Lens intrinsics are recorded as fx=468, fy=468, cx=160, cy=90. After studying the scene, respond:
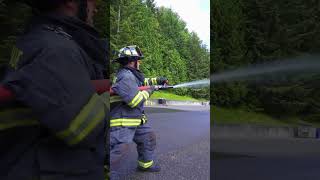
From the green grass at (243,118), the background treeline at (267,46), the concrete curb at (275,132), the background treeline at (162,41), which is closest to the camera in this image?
the background treeline at (162,41)

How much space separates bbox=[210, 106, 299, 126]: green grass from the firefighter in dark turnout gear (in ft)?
3.30

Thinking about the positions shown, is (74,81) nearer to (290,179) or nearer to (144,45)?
(144,45)

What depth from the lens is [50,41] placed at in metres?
0.94

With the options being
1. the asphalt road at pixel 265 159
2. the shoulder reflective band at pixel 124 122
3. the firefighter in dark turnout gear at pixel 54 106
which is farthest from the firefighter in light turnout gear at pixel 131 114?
the asphalt road at pixel 265 159

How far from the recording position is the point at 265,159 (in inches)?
191

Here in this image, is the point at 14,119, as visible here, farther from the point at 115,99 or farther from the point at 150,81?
the point at 115,99

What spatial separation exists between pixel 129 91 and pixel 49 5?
1.15 meters

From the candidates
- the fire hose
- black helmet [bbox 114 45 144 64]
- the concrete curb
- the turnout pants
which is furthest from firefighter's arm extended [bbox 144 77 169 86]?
the concrete curb

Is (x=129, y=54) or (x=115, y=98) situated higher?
(x=129, y=54)

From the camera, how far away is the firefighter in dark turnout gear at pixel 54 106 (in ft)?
2.98

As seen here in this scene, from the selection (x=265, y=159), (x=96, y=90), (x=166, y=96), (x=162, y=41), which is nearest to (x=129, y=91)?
(x=166, y=96)

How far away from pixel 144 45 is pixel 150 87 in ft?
0.59

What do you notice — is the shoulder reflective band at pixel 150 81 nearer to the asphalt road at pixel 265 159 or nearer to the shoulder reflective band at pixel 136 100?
the shoulder reflective band at pixel 136 100

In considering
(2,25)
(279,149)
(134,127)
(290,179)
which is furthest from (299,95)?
(2,25)
